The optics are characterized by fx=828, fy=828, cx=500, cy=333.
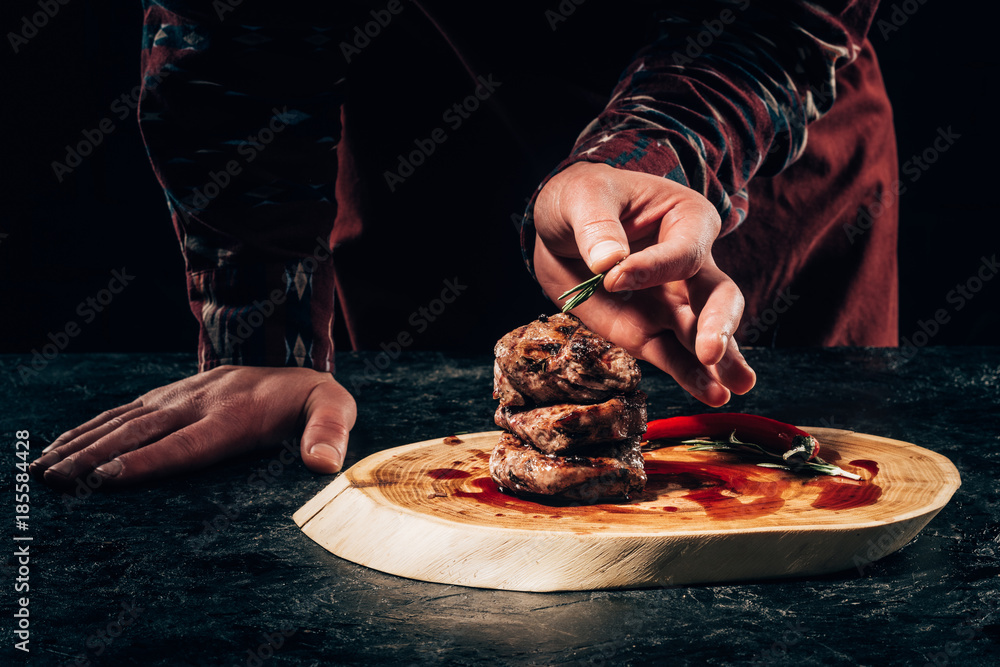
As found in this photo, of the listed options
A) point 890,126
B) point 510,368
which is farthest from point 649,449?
point 890,126

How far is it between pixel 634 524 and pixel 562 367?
344mm

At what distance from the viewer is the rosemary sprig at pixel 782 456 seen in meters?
1.47

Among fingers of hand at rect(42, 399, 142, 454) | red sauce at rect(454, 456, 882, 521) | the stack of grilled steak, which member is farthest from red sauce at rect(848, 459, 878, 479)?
fingers of hand at rect(42, 399, 142, 454)

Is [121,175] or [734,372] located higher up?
[121,175]

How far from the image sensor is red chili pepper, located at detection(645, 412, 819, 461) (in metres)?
1.60

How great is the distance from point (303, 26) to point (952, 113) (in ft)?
11.5

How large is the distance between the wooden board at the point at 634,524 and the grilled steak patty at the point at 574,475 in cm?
3

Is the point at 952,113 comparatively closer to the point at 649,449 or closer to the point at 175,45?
the point at 649,449

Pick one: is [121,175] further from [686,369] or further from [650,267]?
[650,267]

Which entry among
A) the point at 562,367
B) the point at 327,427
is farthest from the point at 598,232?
the point at 327,427

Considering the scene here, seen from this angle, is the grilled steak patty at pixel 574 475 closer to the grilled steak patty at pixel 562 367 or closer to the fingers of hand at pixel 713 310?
the grilled steak patty at pixel 562 367

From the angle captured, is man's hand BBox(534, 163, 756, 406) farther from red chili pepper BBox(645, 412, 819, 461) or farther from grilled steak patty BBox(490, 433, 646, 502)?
grilled steak patty BBox(490, 433, 646, 502)

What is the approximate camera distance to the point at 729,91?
82.9 inches

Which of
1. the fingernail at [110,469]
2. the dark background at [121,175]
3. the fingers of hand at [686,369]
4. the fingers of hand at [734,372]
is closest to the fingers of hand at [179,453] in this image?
the fingernail at [110,469]
